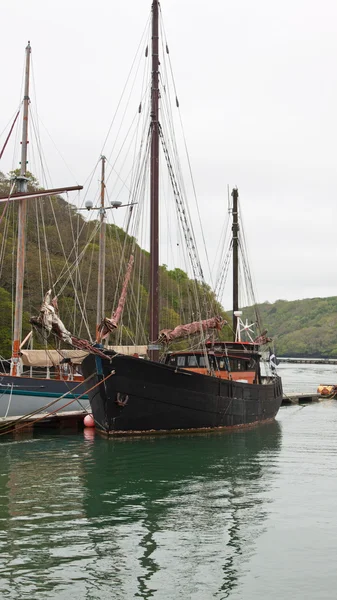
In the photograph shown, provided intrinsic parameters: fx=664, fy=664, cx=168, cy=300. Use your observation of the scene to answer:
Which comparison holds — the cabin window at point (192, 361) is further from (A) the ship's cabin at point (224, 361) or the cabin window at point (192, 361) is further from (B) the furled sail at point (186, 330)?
(B) the furled sail at point (186, 330)

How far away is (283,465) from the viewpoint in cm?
2061

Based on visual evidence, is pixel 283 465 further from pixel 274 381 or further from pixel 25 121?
pixel 25 121

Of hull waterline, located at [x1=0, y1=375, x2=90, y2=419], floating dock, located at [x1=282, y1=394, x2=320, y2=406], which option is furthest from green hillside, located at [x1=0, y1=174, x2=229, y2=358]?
hull waterline, located at [x1=0, y1=375, x2=90, y2=419]

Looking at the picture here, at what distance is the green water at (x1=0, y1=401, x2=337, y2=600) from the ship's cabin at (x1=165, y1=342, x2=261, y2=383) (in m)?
5.85

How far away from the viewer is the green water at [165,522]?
32.3 ft

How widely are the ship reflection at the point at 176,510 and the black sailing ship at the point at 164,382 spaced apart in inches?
38.6

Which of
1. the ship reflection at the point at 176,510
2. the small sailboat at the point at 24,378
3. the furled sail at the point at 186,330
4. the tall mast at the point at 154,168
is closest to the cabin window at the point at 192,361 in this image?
the furled sail at the point at 186,330

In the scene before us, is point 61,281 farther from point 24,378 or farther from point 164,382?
point 164,382

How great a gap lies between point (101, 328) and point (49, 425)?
681 cm

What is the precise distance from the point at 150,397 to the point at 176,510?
9261 mm

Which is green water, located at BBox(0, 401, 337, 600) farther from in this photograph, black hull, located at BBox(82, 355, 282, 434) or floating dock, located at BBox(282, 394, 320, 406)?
floating dock, located at BBox(282, 394, 320, 406)

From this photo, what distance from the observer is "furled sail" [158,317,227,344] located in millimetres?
26266

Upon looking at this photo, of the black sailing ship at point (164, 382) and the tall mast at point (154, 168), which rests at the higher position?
the tall mast at point (154, 168)

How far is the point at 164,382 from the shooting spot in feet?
77.3
